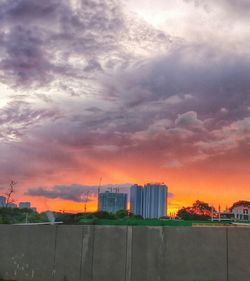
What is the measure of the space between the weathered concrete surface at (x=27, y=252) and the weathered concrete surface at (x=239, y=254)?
6977 mm

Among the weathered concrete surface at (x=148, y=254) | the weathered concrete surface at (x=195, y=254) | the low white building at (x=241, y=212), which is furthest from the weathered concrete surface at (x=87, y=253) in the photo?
the low white building at (x=241, y=212)

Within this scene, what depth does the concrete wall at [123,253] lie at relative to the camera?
1496 centimetres

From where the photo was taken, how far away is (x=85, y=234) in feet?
56.8

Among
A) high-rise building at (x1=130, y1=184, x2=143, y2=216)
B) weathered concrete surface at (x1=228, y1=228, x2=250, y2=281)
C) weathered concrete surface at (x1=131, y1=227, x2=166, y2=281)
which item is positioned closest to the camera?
weathered concrete surface at (x1=228, y1=228, x2=250, y2=281)

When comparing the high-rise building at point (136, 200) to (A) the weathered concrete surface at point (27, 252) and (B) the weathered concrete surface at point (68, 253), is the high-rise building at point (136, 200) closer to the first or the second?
(A) the weathered concrete surface at point (27, 252)

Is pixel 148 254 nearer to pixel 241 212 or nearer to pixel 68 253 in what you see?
pixel 68 253

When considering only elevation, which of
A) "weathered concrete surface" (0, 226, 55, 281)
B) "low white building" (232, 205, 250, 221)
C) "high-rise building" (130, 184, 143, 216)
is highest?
"high-rise building" (130, 184, 143, 216)

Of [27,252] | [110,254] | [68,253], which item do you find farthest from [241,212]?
[110,254]

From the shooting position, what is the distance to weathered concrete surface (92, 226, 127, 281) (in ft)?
53.8

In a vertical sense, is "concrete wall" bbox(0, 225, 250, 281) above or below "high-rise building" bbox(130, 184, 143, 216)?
below

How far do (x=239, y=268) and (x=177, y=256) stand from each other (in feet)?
6.83

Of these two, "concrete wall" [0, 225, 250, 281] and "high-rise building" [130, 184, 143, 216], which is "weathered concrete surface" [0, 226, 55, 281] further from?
"high-rise building" [130, 184, 143, 216]

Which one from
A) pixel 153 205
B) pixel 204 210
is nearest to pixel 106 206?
pixel 153 205

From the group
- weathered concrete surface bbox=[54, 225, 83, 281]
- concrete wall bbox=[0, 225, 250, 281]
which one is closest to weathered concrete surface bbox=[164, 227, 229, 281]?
concrete wall bbox=[0, 225, 250, 281]
